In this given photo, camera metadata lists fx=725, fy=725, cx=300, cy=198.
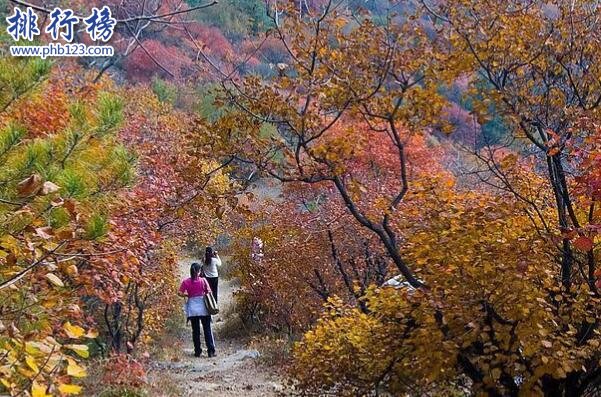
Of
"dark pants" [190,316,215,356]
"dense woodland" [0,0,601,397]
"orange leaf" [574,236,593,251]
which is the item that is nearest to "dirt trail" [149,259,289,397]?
"dark pants" [190,316,215,356]

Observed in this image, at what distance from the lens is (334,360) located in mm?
5766

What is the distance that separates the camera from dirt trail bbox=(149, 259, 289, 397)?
8273 millimetres

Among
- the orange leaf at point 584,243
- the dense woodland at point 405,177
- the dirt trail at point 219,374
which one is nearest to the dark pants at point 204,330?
the dirt trail at point 219,374

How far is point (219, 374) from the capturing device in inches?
359

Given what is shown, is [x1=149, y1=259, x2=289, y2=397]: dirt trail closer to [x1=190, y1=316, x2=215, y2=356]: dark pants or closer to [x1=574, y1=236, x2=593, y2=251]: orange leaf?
[x1=190, y1=316, x2=215, y2=356]: dark pants

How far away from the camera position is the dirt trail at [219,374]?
27.1 feet

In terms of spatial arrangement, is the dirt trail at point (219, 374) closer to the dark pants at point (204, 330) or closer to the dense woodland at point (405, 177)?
the dark pants at point (204, 330)

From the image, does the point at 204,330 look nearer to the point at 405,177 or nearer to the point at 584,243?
the point at 405,177

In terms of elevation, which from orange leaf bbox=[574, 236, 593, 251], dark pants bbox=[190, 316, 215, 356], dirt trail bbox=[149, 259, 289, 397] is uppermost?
dark pants bbox=[190, 316, 215, 356]

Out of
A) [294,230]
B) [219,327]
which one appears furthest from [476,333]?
[219,327]

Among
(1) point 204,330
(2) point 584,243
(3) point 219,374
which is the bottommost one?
(2) point 584,243

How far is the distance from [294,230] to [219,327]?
142 inches

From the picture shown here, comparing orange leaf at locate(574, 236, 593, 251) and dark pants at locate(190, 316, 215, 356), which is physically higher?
dark pants at locate(190, 316, 215, 356)

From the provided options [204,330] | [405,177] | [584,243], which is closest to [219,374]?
[204,330]
